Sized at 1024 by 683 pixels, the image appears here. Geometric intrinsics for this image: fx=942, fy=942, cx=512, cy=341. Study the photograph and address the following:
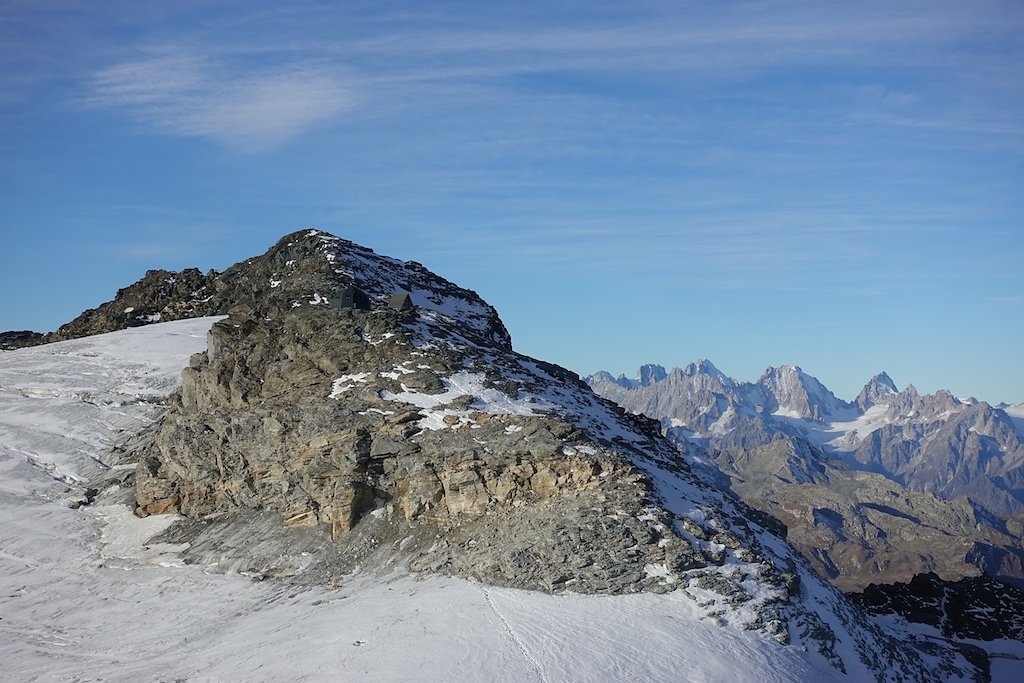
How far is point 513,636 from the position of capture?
3528cm

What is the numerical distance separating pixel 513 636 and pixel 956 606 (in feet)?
122

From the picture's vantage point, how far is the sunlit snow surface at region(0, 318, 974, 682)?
34000 mm

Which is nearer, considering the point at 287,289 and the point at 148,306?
the point at 287,289

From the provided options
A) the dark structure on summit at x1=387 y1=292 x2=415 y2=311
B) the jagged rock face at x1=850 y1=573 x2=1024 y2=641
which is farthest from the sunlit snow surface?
the jagged rock face at x1=850 y1=573 x2=1024 y2=641

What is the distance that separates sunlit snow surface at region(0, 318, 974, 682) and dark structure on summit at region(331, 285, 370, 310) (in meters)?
16.7

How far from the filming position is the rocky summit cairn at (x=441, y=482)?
129ft

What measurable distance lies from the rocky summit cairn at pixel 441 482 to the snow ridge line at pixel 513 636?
1000 millimetres

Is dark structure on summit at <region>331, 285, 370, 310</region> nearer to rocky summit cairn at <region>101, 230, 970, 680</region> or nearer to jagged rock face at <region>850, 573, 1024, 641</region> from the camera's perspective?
rocky summit cairn at <region>101, 230, 970, 680</region>

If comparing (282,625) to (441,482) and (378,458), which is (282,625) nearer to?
(441,482)

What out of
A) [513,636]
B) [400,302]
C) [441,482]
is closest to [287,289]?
[400,302]

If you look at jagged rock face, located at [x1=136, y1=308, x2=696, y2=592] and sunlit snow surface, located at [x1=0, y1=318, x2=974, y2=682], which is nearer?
sunlit snow surface, located at [x1=0, y1=318, x2=974, y2=682]

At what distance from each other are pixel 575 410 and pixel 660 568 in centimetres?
1378

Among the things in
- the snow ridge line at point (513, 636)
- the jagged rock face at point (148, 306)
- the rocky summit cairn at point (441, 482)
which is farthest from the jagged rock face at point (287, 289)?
the snow ridge line at point (513, 636)

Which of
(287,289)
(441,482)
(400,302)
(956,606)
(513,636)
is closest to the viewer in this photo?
(513,636)
